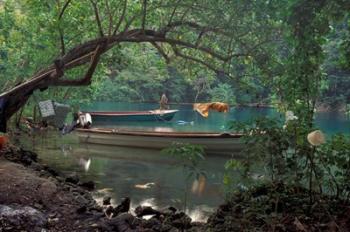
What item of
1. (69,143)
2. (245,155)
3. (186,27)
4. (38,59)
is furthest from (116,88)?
(245,155)

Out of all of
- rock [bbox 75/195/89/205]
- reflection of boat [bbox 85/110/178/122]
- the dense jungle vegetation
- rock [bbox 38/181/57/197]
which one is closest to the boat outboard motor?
the dense jungle vegetation

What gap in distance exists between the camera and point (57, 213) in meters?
5.89

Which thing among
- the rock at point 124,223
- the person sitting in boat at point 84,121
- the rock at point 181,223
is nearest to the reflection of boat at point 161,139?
the person sitting in boat at point 84,121

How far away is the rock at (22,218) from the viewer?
503 centimetres

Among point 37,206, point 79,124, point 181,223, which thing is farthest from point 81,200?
point 79,124

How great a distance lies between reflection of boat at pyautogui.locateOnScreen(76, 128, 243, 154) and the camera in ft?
48.6

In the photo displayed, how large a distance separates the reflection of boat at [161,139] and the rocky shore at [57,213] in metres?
7.23

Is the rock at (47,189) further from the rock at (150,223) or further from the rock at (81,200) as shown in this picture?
the rock at (150,223)

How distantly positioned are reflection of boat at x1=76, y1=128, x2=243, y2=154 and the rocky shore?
23.7 feet

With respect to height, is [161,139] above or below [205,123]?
above

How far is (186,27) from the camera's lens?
8375mm

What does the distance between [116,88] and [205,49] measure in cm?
3243

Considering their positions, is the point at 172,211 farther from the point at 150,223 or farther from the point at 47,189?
the point at 47,189

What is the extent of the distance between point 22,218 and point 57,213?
28.0 inches
